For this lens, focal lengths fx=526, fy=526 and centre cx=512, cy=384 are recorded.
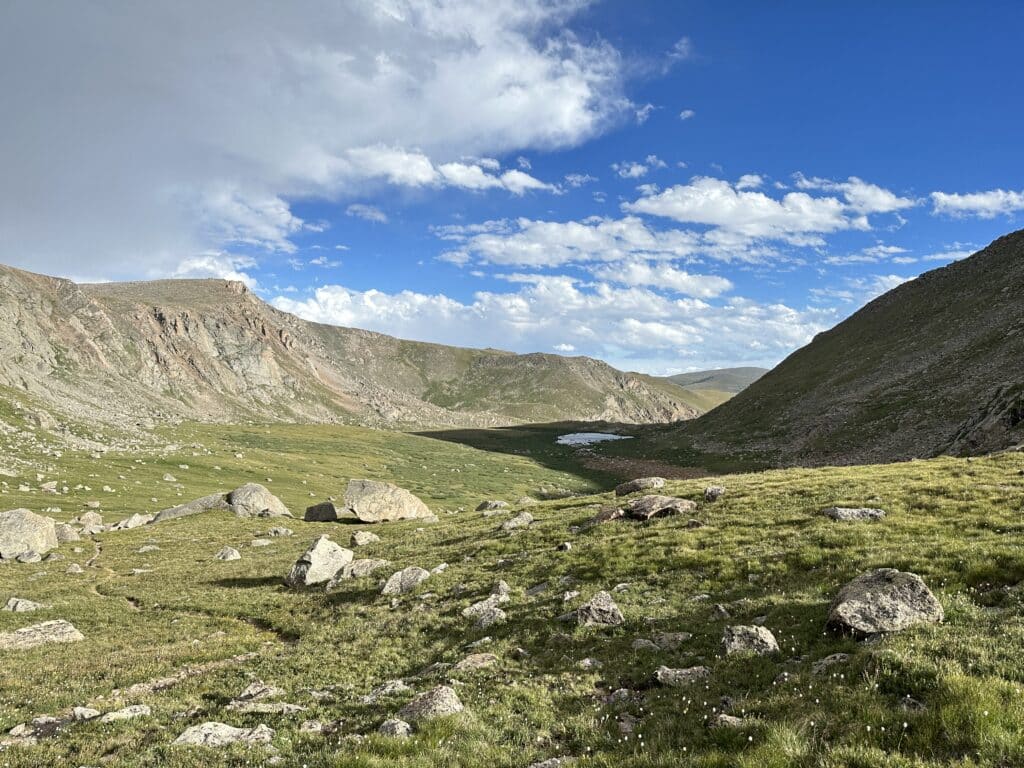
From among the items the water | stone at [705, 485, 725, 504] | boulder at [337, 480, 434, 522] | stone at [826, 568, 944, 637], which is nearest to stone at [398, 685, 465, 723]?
stone at [826, 568, 944, 637]

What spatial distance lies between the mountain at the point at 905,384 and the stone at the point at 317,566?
54.6m

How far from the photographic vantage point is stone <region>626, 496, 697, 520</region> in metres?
32.7

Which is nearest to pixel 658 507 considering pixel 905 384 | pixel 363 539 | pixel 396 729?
pixel 396 729

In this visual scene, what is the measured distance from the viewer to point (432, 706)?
519 inches

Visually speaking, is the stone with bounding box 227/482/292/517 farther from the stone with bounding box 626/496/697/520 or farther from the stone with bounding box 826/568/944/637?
the stone with bounding box 826/568/944/637

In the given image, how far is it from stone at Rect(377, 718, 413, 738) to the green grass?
601 millimetres

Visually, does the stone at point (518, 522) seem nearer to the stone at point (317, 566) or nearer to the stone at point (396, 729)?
the stone at point (317, 566)

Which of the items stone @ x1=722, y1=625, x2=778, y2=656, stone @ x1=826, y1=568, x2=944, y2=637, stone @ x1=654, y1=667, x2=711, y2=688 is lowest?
stone @ x1=654, y1=667, x2=711, y2=688

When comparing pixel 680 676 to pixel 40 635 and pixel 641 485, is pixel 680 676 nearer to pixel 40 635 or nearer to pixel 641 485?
pixel 641 485

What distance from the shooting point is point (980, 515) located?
899 inches

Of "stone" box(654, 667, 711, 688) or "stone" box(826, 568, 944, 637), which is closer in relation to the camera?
"stone" box(826, 568, 944, 637)

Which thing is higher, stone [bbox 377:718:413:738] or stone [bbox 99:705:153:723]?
stone [bbox 377:718:413:738]

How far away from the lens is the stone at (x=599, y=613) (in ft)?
61.9

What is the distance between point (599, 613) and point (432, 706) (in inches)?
314
